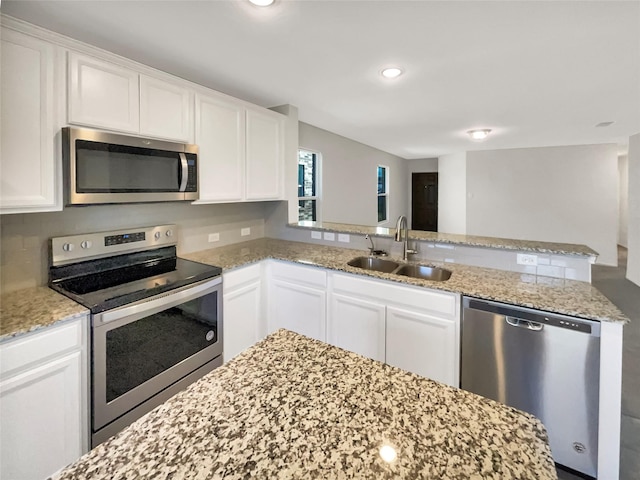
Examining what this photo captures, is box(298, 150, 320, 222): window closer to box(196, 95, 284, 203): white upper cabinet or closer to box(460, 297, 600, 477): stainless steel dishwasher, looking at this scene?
box(196, 95, 284, 203): white upper cabinet

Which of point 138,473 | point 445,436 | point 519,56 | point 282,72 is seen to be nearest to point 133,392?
point 138,473

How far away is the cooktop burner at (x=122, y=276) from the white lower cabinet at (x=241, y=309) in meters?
0.25

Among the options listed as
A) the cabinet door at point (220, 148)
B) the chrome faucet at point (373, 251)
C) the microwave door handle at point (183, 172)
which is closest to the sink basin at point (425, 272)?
the chrome faucet at point (373, 251)

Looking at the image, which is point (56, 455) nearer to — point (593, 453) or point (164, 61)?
point (164, 61)

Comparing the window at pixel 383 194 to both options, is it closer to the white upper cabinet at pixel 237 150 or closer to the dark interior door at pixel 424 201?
the dark interior door at pixel 424 201

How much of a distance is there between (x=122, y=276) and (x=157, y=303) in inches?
16.8

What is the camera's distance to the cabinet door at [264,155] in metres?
2.74

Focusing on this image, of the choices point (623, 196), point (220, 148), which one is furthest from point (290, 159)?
point (623, 196)

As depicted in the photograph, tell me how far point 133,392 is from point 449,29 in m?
2.61

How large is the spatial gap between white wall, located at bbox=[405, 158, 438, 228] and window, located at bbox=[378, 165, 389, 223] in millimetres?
1442

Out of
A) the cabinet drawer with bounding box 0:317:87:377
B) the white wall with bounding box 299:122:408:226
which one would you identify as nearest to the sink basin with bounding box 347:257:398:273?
the cabinet drawer with bounding box 0:317:87:377

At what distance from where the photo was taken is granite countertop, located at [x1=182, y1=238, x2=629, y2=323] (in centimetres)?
157

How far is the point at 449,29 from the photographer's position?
1733 millimetres

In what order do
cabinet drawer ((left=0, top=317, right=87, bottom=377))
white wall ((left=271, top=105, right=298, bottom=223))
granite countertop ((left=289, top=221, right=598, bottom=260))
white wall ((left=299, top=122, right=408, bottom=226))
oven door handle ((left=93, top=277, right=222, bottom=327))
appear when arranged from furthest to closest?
white wall ((left=299, top=122, right=408, bottom=226)) < white wall ((left=271, top=105, right=298, bottom=223)) < granite countertop ((left=289, top=221, right=598, bottom=260)) < oven door handle ((left=93, top=277, right=222, bottom=327)) < cabinet drawer ((left=0, top=317, right=87, bottom=377))
